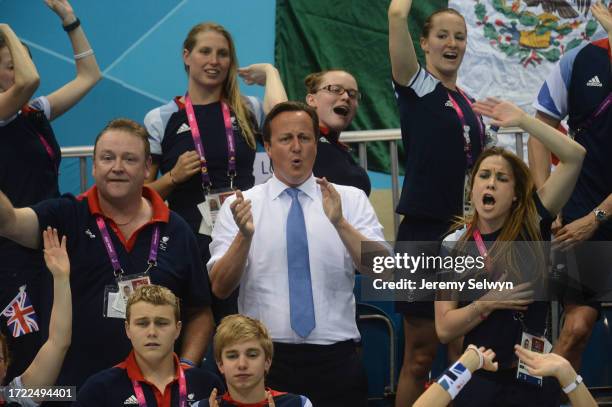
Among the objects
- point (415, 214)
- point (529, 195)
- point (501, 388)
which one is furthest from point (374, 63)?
point (501, 388)

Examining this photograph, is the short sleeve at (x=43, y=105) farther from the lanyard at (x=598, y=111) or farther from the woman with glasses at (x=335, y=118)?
the lanyard at (x=598, y=111)

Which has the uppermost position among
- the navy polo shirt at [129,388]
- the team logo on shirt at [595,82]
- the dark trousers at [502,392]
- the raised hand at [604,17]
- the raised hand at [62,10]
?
the raised hand at [62,10]

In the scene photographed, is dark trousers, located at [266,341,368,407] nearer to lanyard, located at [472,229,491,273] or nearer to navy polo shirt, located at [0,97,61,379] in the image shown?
lanyard, located at [472,229,491,273]

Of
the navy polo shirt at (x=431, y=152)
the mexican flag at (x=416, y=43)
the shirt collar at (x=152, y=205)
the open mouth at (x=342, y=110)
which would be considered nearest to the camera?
the shirt collar at (x=152, y=205)

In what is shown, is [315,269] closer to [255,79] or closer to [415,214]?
[415,214]

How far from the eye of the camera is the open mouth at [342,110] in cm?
583

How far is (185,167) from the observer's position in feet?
18.0

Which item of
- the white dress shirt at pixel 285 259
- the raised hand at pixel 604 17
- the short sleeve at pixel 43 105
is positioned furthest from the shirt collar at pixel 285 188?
the raised hand at pixel 604 17

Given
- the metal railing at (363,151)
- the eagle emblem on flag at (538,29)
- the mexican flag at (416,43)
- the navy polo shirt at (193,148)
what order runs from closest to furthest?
the navy polo shirt at (193,148), the metal railing at (363,151), the mexican flag at (416,43), the eagle emblem on flag at (538,29)

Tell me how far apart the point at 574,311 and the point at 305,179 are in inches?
54.9

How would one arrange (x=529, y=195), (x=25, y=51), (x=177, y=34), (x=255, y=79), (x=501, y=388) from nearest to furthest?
(x=501, y=388), (x=529, y=195), (x=25, y=51), (x=255, y=79), (x=177, y=34)

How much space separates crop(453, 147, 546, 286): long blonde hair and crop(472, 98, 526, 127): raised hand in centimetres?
18

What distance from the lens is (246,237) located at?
4605 mm

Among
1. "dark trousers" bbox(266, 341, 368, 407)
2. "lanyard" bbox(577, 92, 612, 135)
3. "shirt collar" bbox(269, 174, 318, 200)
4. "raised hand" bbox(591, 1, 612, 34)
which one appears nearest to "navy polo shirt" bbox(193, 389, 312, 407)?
"dark trousers" bbox(266, 341, 368, 407)
